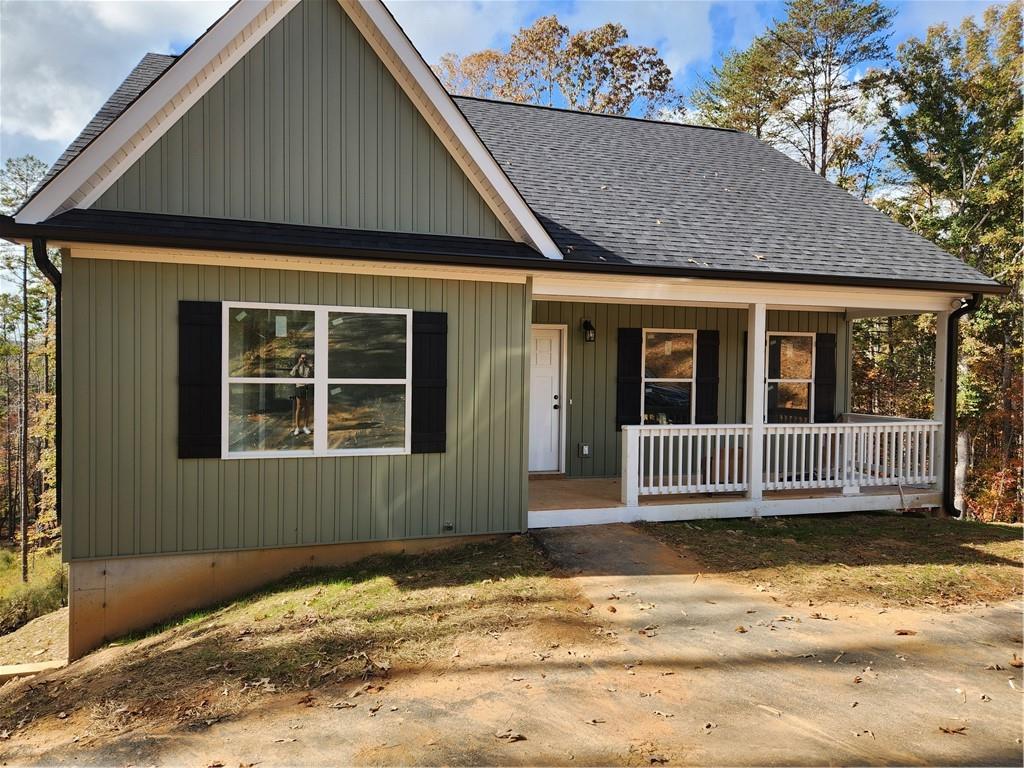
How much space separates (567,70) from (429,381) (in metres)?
21.3

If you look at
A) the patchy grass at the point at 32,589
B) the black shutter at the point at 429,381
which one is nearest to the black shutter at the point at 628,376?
the black shutter at the point at 429,381

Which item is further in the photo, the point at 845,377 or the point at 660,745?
the point at 845,377

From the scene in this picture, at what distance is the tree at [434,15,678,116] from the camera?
952 inches

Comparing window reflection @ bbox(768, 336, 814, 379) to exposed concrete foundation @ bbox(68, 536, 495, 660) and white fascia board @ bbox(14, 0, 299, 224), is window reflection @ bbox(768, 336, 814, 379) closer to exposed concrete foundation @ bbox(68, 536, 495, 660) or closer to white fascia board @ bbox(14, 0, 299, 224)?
exposed concrete foundation @ bbox(68, 536, 495, 660)

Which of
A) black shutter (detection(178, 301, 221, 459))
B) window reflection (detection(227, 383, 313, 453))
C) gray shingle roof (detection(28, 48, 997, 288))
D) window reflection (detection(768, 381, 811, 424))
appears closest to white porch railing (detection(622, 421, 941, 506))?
window reflection (detection(768, 381, 811, 424))

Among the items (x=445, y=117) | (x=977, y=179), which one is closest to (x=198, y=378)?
(x=445, y=117)

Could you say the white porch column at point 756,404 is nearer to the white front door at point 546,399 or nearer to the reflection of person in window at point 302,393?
the white front door at point 546,399

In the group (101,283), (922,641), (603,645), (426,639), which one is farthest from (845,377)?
(101,283)

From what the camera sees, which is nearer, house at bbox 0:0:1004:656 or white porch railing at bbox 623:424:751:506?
house at bbox 0:0:1004:656

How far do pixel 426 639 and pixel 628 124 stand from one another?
956cm

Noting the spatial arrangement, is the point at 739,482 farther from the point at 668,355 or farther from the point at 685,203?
the point at 685,203

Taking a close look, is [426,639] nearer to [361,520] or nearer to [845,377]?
[361,520]

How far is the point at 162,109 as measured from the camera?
5.66m

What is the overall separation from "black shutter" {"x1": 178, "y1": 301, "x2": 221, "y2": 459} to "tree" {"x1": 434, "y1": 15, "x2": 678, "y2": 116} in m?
20.7
